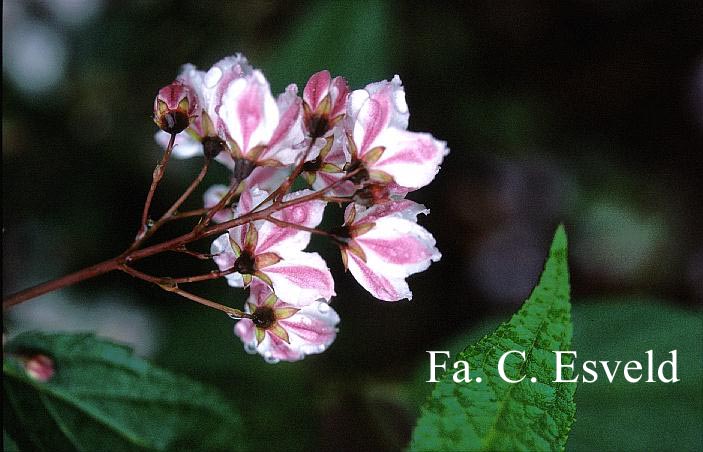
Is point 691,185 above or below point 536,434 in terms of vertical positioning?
above

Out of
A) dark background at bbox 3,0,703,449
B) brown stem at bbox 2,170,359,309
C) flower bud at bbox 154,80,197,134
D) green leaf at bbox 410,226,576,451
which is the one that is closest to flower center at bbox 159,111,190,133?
flower bud at bbox 154,80,197,134

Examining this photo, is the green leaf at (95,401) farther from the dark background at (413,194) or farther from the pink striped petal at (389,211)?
the pink striped petal at (389,211)

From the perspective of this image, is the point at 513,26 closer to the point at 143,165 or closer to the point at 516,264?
the point at 516,264

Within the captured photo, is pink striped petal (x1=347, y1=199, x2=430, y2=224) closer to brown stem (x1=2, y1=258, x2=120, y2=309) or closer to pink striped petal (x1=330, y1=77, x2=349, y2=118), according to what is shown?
pink striped petal (x1=330, y1=77, x2=349, y2=118)

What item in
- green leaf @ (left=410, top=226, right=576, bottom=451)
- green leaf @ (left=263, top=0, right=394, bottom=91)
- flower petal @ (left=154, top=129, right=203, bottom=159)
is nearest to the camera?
green leaf @ (left=410, top=226, right=576, bottom=451)

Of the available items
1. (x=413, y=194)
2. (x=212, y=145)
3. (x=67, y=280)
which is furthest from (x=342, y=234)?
(x=413, y=194)

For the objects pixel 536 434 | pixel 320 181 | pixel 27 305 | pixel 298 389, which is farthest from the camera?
pixel 27 305

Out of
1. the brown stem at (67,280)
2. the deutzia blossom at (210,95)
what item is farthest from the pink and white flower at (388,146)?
the brown stem at (67,280)

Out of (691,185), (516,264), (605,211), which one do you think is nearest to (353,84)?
(516,264)
